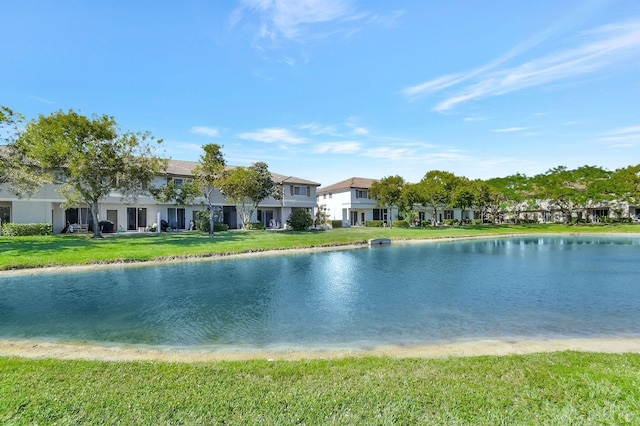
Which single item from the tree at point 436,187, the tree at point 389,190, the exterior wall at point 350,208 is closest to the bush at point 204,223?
the exterior wall at point 350,208

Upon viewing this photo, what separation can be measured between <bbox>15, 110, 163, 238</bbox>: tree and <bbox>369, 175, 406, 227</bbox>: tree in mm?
26685

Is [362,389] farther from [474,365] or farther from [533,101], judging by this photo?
A: [533,101]

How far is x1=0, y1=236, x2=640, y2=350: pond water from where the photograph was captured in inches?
324

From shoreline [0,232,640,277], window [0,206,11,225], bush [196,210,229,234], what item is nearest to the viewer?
shoreline [0,232,640,277]

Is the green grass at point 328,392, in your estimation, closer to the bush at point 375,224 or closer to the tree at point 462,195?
the bush at point 375,224

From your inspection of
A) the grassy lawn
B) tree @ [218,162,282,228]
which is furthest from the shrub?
the grassy lawn

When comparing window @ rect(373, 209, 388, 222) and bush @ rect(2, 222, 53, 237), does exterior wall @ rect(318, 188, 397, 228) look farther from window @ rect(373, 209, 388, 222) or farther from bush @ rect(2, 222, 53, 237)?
bush @ rect(2, 222, 53, 237)

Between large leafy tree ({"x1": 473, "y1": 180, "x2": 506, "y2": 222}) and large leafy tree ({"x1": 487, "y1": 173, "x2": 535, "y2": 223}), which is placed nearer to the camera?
large leafy tree ({"x1": 473, "y1": 180, "x2": 506, "y2": 222})

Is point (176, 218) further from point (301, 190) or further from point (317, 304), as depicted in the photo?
point (317, 304)

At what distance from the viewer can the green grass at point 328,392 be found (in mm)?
3904

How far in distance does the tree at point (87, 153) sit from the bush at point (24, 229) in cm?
346

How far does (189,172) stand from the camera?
34.7 meters

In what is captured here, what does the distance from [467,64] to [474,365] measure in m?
19.1

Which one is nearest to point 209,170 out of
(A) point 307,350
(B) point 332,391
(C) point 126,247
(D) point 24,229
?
(C) point 126,247
